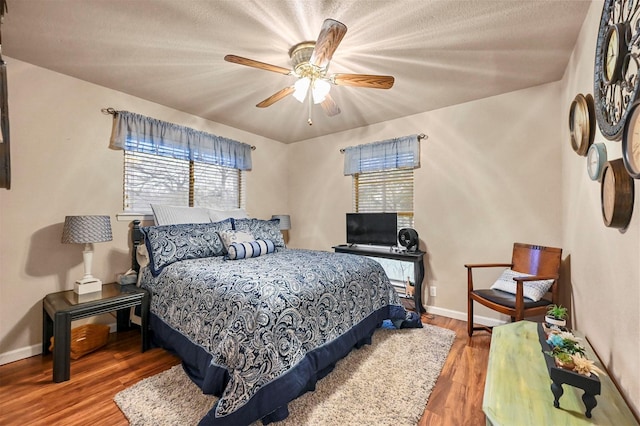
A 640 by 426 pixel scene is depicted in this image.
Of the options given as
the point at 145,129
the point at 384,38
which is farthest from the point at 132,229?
the point at 384,38

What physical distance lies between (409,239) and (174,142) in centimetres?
310

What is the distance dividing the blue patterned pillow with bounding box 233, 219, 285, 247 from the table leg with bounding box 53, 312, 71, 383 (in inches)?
62.2

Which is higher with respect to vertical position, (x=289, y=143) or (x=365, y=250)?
(x=289, y=143)

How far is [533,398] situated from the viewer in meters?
1.22

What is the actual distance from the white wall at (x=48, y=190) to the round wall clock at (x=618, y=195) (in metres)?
3.86

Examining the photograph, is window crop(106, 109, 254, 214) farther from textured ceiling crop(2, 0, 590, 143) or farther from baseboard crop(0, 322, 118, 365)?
baseboard crop(0, 322, 118, 365)

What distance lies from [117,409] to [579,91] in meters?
3.82

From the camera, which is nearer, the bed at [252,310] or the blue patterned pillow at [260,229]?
the bed at [252,310]

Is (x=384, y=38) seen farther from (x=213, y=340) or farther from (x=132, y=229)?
(x=132, y=229)

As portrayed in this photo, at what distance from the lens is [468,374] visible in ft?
6.79

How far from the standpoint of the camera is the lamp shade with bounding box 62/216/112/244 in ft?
7.43

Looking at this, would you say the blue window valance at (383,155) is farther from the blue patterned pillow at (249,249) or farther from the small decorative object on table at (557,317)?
the small decorative object on table at (557,317)

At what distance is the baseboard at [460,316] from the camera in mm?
3008

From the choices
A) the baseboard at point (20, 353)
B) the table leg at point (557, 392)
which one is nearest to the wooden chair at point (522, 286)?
the table leg at point (557, 392)
